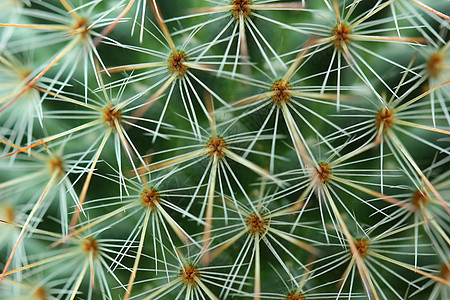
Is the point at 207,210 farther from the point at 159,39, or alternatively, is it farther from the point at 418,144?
the point at 418,144

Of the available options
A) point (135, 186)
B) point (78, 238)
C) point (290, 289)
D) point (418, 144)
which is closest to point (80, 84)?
point (135, 186)

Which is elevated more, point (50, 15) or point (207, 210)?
point (50, 15)

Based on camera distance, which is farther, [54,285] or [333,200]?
[54,285]

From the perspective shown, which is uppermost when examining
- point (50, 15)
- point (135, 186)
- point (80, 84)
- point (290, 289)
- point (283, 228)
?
point (50, 15)

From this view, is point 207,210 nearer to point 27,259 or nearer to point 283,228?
point 283,228

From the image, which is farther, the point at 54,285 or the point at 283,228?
the point at 54,285

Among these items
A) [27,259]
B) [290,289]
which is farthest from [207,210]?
[27,259]
